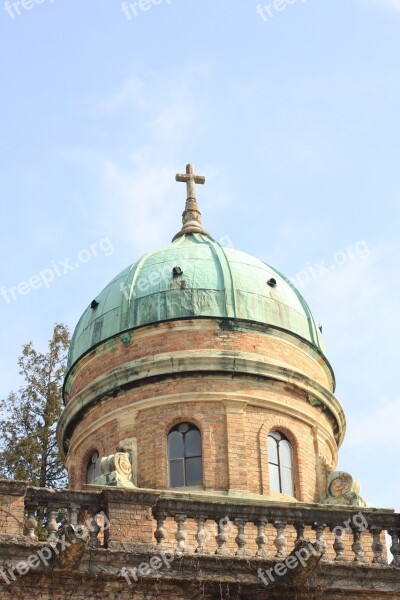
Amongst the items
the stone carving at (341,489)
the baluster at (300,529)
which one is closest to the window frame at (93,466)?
the stone carving at (341,489)

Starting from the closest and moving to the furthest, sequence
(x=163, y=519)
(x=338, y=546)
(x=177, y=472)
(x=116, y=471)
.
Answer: (x=163, y=519) → (x=338, y=546) → (x=116, y=471) → (x=177, y=472)

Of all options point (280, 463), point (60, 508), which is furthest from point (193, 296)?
point (60, 508)

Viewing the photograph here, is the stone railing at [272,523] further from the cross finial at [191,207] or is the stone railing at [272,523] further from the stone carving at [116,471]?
the cross finial at [191,207]

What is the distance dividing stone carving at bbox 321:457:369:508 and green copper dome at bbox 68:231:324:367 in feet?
9.74

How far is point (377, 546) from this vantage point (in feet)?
53.3

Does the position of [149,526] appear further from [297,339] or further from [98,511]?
[297,339]

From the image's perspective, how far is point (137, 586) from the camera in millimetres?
14961

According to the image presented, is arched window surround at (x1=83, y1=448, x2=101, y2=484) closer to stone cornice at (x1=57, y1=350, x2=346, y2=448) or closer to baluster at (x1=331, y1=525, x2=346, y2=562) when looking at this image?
stone cornice at (x1=57, y1=350, x2=346, y2=448)

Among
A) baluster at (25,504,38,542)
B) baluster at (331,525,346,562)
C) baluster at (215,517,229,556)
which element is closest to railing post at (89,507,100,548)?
baluster at (25,504,38,542)

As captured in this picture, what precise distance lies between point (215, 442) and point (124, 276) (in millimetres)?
4554

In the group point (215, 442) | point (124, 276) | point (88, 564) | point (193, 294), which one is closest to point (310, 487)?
point (215, 442)

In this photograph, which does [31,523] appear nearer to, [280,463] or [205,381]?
[205,381]

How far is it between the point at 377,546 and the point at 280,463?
Answer: 503 cm

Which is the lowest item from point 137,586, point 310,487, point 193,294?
point 137,586
